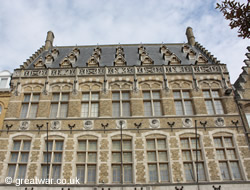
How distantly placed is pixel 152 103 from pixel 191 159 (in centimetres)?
420

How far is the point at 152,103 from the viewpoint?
1569 cm

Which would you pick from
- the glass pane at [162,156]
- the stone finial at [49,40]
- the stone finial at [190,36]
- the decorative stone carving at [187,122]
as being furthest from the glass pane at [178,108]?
the stone finial at [49,40]

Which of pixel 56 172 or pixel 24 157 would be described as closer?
pixel 56 172

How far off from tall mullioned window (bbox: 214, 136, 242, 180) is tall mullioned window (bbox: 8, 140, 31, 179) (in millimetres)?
11011

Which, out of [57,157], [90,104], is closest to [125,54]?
[90,104]

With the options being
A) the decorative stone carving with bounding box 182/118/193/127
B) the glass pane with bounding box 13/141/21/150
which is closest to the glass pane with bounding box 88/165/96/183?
the glass pane with bounding box 13/141/21/150

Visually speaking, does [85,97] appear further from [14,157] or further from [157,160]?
[157,160]

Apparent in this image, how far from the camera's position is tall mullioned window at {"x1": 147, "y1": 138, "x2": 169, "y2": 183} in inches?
520

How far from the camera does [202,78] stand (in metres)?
16.7

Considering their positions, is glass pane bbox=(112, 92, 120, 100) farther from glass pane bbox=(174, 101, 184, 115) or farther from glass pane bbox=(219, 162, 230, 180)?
glass pane bbox=(219, 162, 230, 180)

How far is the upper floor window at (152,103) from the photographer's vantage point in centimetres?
1548

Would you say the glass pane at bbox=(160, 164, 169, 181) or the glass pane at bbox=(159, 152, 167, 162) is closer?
the glass pane at bbox=(160, 164, 169, 181)

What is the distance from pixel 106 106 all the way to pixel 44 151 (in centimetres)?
457

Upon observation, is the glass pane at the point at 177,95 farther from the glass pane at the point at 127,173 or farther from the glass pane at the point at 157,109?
the glass pane at the point at 127,173
